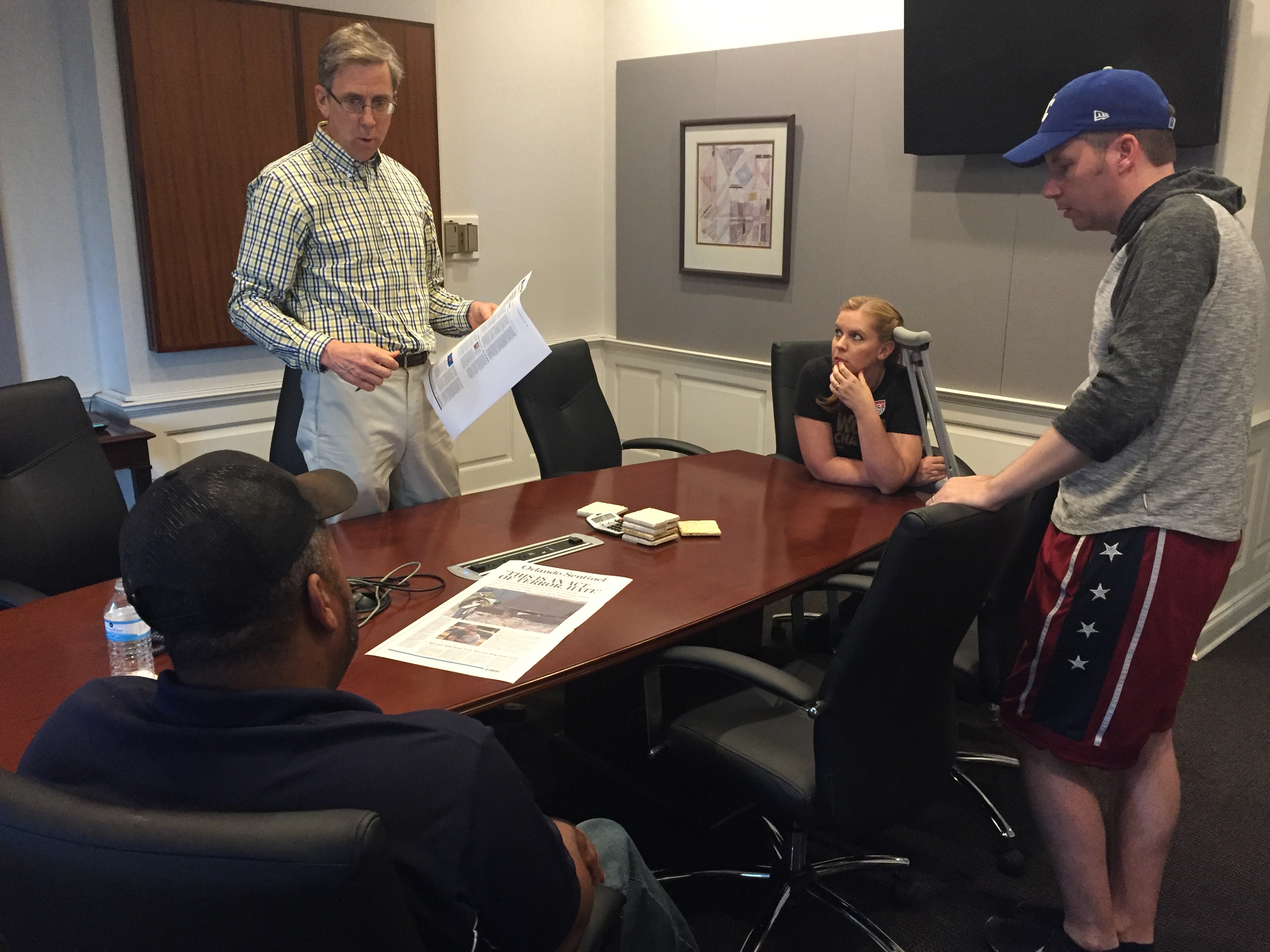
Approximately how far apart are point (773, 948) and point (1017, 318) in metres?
2.33

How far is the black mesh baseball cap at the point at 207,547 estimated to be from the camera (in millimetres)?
939

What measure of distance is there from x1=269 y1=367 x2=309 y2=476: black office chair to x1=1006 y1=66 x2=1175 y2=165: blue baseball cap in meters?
1.97

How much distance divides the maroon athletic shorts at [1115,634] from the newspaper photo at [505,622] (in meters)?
0.82

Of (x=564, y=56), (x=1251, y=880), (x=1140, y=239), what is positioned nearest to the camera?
(x=1140, y=239)

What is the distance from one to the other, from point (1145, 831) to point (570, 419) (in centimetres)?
201

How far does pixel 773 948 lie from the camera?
6.58ft

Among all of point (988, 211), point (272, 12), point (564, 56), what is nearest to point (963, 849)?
point (988, 211)

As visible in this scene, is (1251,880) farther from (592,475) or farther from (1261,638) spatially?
(592,475)

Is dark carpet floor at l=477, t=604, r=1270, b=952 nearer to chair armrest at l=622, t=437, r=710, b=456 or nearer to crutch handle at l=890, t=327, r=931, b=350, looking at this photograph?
chair armrest at l=622, t=437, r=710, b=456

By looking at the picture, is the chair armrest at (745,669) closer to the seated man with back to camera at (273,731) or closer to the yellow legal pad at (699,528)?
the yellow legal pad at (699,528)

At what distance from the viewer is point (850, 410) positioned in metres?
2.78

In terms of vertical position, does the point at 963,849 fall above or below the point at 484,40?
below

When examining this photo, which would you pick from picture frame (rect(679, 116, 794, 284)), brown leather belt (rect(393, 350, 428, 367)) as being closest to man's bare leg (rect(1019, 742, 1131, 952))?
brown leather belt (rect(393, 350, 428, 367))

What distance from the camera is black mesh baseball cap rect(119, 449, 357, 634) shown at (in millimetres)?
939
